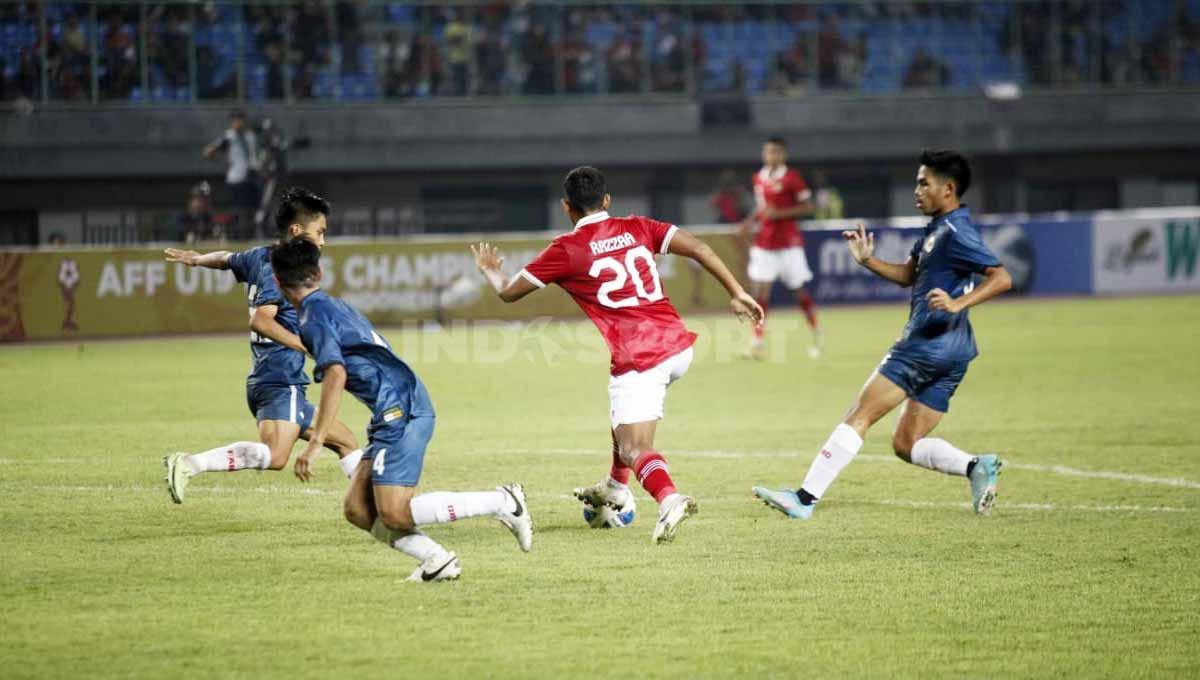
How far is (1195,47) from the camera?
1527 inches

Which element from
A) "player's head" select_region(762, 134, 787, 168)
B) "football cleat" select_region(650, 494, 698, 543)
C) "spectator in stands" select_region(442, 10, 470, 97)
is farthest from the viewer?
"spectator in stands" select_region(442, 10, 470, 97)

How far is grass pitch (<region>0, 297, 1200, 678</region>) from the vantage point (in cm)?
615

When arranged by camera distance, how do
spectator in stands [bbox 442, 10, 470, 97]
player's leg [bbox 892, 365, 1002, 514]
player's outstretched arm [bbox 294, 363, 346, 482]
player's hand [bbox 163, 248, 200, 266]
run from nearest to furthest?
player's outstretched arm [bbox 294, 363, 346, 482] → player's leg [bbox 892, 365, 1002, 514] → player's hand [bbox 163, 248, 200, 266] → spectator in stands [bbox 442, 10, 470, 97]

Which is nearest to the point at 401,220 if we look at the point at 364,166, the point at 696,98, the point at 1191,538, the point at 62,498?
the point at 364,166

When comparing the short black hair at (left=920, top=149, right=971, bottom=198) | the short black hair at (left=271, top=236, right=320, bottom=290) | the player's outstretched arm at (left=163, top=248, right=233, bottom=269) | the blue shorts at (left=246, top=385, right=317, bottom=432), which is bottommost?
the blue shorts at (left=246, top=385, right=317, bottom=432)

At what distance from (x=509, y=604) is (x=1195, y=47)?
36.0 meters

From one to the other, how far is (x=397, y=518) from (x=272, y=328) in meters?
1.81

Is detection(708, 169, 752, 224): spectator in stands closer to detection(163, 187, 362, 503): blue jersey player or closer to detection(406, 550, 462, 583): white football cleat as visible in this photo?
detection(163, 187, 362, 503): blue jersey player

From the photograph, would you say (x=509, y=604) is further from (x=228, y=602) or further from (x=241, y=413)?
(x=241, y=413)

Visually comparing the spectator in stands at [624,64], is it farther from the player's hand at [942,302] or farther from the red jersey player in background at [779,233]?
the player's hand at [942,302]

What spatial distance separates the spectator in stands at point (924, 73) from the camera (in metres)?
37.3

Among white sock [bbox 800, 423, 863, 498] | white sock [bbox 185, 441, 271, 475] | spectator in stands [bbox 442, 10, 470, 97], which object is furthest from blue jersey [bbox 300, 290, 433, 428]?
spectator in stands [bbox 442, 10, 470, 97]

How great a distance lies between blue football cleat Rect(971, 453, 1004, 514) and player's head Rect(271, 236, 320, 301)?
4.15 m

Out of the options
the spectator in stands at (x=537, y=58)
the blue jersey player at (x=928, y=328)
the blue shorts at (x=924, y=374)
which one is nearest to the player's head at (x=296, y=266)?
the blue jersey player at (x=928, y=328)
